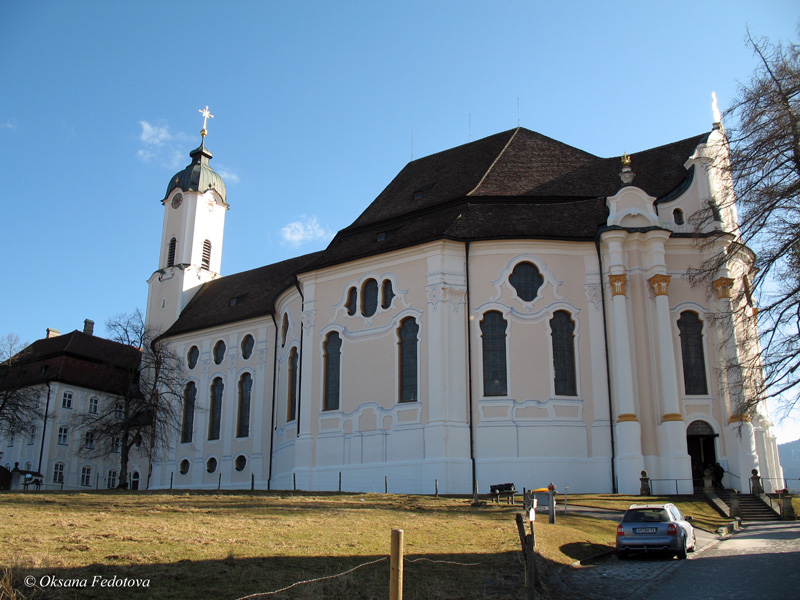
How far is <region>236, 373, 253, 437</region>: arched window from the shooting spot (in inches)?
1647

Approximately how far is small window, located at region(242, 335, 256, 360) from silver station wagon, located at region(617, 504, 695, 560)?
29505mm

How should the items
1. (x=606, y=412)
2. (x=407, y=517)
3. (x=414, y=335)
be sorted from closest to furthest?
(x=407, y=517) < (x=606, y=412) < (x=414, y=335)

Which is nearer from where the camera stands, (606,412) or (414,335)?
(606,412)

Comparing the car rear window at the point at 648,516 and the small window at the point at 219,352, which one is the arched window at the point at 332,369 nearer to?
the small window at the point at 219,352

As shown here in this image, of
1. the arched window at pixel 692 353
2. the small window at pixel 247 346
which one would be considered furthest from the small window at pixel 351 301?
the arched window at pixel 692 353

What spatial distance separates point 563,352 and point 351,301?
9200 mm

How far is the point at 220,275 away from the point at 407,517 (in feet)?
130

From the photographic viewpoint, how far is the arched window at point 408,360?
30.3 meters

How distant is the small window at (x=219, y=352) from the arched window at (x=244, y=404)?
2.64 metres

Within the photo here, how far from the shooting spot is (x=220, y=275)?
55.2m

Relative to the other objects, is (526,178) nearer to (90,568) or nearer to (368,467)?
(368,467)

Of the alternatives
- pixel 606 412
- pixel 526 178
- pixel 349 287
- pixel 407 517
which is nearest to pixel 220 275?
pixel 349 287

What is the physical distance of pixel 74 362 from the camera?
54406mm

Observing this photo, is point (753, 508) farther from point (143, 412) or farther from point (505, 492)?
point (143, 412)
